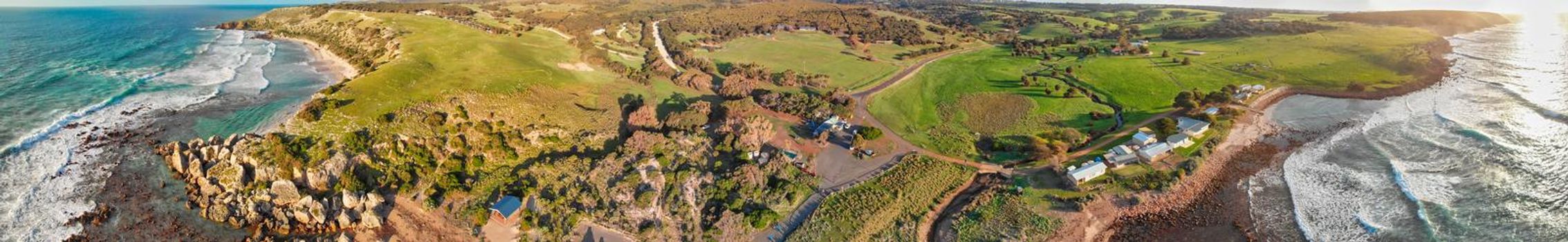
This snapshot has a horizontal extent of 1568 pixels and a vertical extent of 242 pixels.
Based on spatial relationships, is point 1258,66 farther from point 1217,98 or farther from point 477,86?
point 477,86

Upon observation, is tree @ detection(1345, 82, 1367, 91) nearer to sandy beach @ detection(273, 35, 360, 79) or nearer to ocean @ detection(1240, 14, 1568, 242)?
ocean @ detection(1240, 14, 1568, 242)

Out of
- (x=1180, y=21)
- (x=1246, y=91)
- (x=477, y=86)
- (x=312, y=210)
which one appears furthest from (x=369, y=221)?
(x=1180, y=21)

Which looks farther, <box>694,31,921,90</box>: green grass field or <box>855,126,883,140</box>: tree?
<box>694,31,921,90</box>: green grass field

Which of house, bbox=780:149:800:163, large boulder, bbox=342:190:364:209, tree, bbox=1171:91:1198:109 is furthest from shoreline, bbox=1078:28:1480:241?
large boulder, bbox=342:190:364:209

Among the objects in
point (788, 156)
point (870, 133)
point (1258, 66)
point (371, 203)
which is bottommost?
point (371, 203)

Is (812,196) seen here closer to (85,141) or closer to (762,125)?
(762,125)

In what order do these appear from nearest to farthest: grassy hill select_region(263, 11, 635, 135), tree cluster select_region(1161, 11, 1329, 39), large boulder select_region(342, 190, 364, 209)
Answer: large boulder select_region(342, 190, 364, 209) → grassy hill select_region(263, 11, 635, 135) → tree cluster select_region(1161, 11, 1329, 39)

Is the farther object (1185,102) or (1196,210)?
(1185,102)
